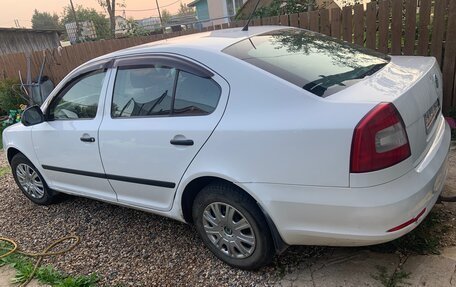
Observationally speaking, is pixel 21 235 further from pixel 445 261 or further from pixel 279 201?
pixel 445 261

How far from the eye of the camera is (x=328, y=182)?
2.13 meters

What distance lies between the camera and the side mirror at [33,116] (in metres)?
3.76

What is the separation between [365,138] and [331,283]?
1102mm

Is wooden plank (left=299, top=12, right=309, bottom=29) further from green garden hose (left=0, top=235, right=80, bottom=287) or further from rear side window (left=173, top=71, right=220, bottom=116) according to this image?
green garden hose (left=0, top=235, right=80, bottom=287)

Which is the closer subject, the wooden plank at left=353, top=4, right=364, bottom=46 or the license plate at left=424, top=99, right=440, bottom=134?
the license plate at left=424, top=99, right=440, bottom=134

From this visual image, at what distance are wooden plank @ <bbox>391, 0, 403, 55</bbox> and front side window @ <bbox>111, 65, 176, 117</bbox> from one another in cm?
A: 350

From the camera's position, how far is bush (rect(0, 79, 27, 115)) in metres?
9.73

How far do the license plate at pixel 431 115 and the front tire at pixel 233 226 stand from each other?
1180 millimetres

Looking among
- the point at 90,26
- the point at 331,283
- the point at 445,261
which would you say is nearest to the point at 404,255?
the point at 445,261

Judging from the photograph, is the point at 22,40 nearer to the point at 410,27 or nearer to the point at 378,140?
the point at 410,27

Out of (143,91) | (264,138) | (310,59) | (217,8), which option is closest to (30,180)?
(143,91)

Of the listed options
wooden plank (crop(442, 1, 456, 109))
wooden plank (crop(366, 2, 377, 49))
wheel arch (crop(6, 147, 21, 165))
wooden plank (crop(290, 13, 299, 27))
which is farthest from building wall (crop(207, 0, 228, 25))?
wheel arch (crop(6, 147, 21, 165))

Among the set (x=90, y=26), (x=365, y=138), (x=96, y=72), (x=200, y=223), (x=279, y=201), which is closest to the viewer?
(x=365, y=138)

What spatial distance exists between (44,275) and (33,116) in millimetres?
1539
